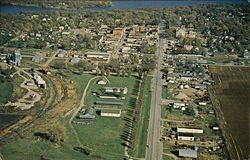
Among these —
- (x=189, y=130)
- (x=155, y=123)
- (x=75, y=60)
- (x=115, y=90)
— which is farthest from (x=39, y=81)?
(x=189, y=130)

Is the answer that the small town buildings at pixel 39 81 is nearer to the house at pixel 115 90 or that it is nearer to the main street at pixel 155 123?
the house at pixel 115 90

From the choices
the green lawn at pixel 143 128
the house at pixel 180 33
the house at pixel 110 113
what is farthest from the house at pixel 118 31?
the house at pixel 110 113

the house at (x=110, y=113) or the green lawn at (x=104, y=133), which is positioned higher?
the house at (x=110, y=113)

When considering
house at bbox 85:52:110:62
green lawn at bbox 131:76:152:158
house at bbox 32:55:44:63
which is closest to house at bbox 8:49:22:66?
house at bbox 32:55:44:63

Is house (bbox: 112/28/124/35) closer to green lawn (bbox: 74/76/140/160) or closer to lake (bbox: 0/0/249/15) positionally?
lake (bbox: 0/0/249/15)

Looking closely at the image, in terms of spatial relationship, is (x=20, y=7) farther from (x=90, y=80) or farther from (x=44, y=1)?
(x=90, y=80)

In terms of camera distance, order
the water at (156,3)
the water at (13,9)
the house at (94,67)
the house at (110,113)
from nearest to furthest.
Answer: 1. the house at (110,113)
2. the house at (94,67)
3. the water at (13,9)
4. the water at (156,3)
